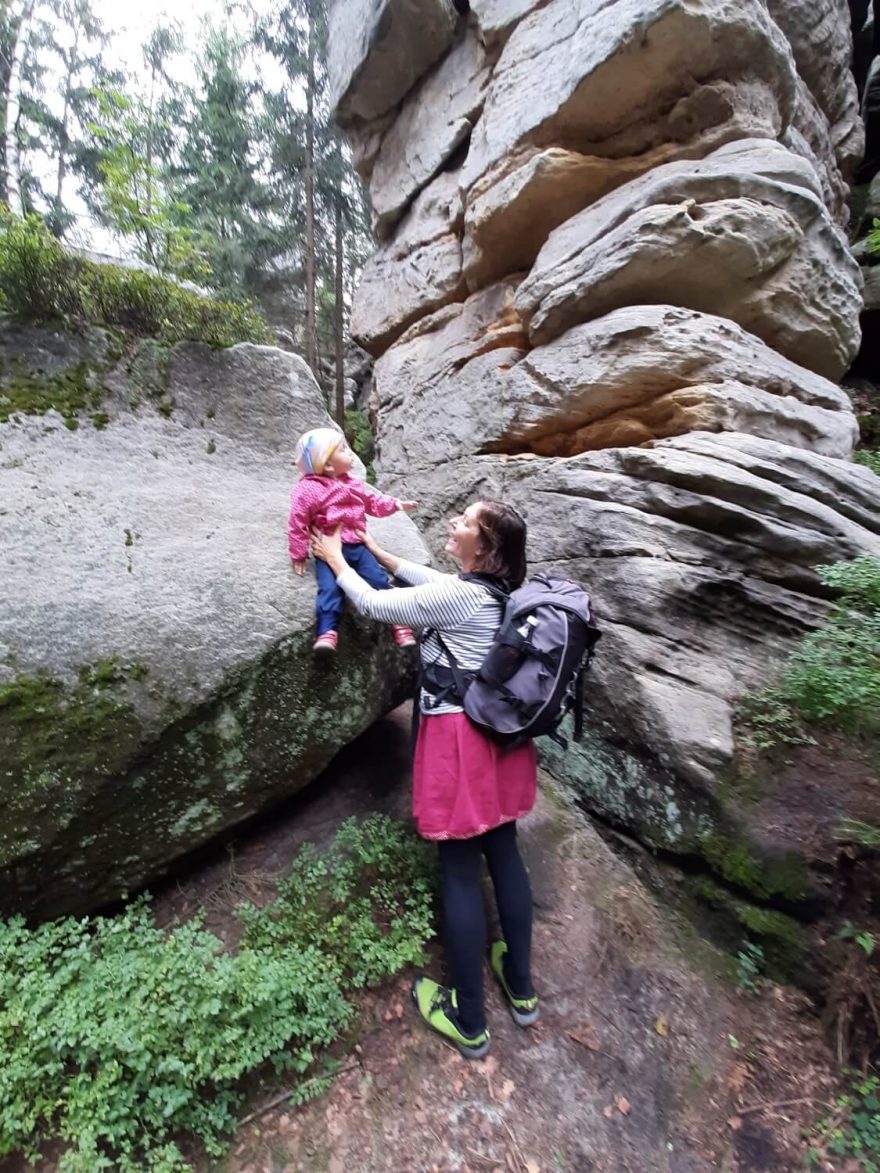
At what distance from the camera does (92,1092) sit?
7.79 feet

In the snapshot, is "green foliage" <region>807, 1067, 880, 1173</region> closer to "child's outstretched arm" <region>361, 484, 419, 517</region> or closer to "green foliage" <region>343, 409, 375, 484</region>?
"child's outstretched arm" <region>361, 484, 419, 517</region>

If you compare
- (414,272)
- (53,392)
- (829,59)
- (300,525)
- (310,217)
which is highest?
(829,59)

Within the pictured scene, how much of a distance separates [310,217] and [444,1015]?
15333 mm

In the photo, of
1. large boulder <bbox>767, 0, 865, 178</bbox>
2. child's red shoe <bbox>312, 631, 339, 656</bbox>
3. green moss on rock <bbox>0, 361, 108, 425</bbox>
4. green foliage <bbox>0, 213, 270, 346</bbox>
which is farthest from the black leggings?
large boulder <bbox>767, 0, 865, 178</bbox>

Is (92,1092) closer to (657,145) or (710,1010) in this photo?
(710,1010)

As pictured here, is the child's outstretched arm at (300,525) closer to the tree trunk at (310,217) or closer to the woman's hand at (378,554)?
the woman's hand at (378,554)

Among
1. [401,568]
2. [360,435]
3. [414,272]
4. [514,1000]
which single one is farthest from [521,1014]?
[360,435]

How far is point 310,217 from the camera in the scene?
13203mm

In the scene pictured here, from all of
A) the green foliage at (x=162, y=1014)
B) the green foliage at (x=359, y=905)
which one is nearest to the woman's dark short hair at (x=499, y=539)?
the green foliage at (x=359, y=905)

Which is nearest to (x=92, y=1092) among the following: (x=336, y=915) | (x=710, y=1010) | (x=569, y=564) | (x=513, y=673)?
(x=336, y=915)

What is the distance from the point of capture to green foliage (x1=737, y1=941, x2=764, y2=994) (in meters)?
3.36

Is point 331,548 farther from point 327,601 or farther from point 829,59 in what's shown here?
point 829,59

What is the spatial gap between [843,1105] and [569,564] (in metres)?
3.60

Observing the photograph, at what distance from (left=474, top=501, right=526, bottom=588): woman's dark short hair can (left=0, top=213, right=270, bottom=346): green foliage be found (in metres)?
3.02
